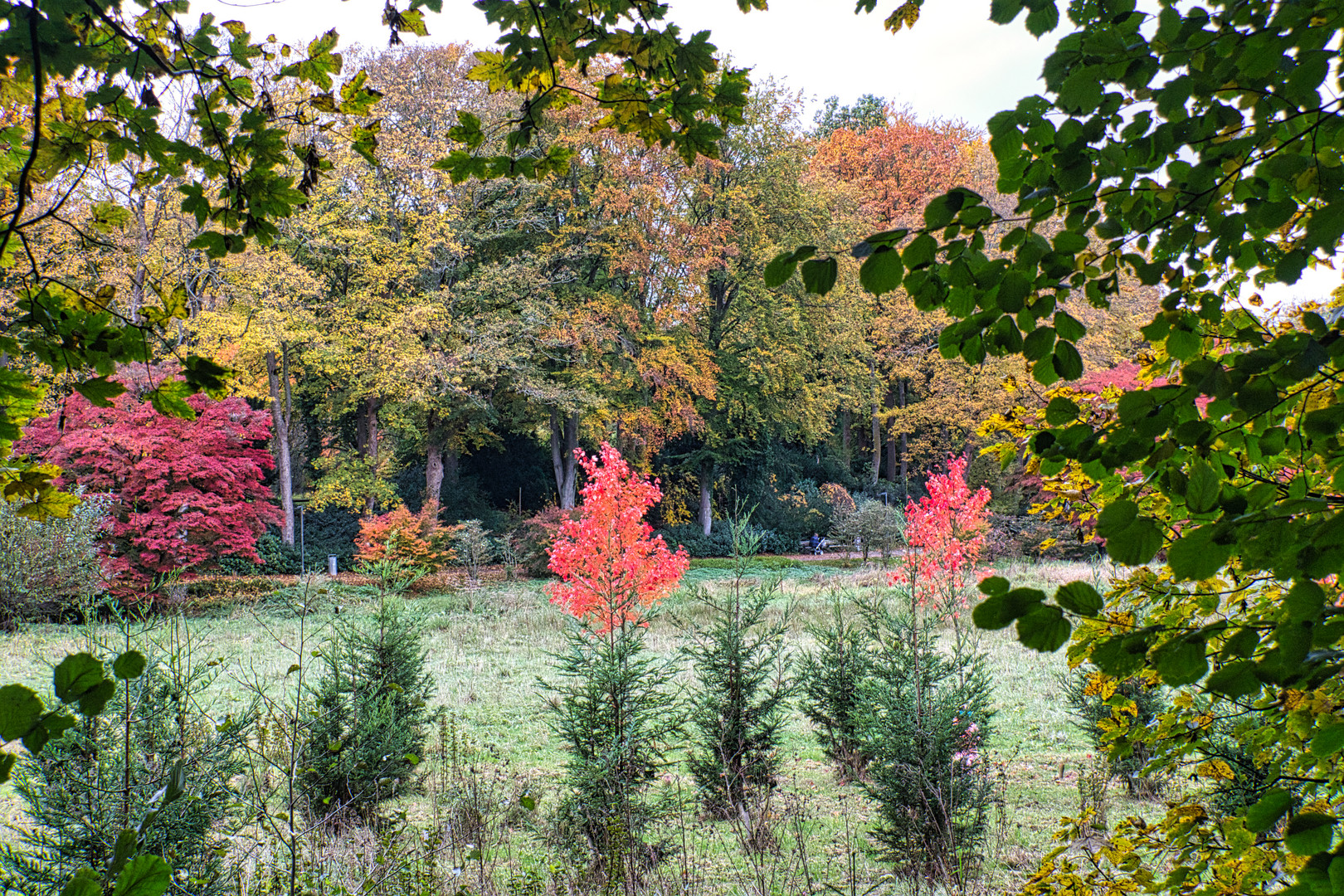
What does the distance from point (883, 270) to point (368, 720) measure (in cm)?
478

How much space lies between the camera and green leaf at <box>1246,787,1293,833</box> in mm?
853

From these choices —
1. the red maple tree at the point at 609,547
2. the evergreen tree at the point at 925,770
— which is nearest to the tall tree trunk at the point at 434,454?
the red maple tree at the point at 609,547

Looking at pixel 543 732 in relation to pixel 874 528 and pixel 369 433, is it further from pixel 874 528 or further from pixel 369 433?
pixel 874 528

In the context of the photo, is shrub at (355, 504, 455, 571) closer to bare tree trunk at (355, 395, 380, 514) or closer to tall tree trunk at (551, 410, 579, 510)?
bare tree trunk at (355, 395, 380, 514)

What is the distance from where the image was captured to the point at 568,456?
67.9ft

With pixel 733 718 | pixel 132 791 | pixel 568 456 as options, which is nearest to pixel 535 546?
pixel 568 456

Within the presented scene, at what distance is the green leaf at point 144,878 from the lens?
2.72ft

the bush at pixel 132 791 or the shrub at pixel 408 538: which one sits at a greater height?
the shrub at pixel 408 538

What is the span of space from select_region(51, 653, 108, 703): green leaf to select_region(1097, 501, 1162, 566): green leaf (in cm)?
116

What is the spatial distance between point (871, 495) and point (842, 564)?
5898mm

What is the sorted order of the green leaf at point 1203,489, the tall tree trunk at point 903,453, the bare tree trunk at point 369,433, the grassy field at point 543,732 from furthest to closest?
the tall tree trunk at point 903,453 < the bare tree trunk at point 369,433 < the grassy field at point 543,732 < the green leaf at point 1203,489

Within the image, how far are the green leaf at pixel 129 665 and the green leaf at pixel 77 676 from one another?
5 cm

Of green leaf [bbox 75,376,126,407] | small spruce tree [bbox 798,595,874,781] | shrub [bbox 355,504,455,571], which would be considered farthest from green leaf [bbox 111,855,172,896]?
shrub [bbox 355,504,455,571]

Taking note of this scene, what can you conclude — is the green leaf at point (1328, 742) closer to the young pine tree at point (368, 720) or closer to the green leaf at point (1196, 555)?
the green leaf at point (1196, 555)
